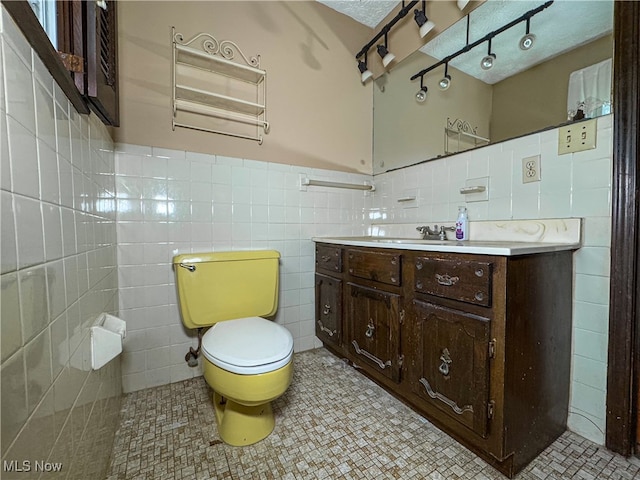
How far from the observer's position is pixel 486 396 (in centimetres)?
98

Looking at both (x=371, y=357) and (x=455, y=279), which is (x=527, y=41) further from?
(x=371, y=357)

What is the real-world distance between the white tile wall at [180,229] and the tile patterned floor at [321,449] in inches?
12.0

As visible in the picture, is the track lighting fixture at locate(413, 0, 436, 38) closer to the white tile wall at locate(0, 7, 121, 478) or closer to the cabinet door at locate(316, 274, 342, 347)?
the cabinet door at locate(316, 274, 342, 347)

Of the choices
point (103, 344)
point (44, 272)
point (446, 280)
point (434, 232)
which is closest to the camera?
point (44, 272)

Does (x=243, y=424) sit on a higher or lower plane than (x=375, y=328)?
lower

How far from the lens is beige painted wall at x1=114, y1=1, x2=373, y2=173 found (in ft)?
4.90

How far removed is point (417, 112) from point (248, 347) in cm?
197

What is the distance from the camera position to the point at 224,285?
1.52 metres

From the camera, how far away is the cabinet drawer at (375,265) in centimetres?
132

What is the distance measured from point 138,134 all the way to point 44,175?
3.66ft

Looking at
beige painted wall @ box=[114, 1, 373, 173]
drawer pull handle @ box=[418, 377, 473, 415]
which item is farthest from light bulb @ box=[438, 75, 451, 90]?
drawer pull handle @ box=[418, 377, 473, 415]

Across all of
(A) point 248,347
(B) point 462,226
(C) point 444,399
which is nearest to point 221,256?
(A) point 248,347

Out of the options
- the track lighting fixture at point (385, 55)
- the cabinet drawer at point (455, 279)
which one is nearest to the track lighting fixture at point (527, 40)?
the track lighting fixture at point (385, 55)

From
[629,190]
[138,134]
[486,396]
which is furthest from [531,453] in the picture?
[138,134]
